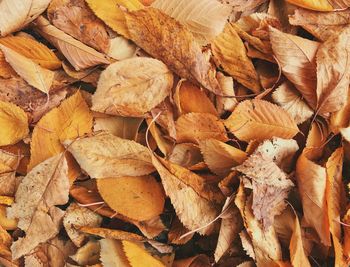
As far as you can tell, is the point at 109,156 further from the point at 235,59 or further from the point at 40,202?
the point at 235,59

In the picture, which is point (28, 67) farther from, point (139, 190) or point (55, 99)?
point (139, 190)

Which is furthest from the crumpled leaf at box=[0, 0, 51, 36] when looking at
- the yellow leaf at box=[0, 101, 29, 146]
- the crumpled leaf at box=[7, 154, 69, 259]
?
the crumpled leaf at box=[7, 154, 69, 259]

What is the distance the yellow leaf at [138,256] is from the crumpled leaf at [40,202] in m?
0.14

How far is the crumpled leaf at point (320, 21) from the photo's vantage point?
0.98 m

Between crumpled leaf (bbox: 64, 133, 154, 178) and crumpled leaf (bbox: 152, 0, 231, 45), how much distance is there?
23cm

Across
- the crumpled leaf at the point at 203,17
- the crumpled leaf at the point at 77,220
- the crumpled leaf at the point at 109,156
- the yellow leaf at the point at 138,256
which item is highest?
the crumpled leaf at the point at 203,17

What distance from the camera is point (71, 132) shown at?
96 cm

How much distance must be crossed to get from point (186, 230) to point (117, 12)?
1.36 ft

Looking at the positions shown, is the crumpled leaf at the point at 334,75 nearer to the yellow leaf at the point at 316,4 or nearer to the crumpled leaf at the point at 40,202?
the yellow leaf at the point at 316,4

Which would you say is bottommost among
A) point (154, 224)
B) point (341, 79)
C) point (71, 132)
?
point (154, 224)

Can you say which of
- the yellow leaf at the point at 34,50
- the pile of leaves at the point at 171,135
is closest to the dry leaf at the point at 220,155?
the pile of leaves at the point at 171,135

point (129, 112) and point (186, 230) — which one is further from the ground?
point (129, 112)

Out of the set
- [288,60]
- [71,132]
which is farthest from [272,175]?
[71,132]

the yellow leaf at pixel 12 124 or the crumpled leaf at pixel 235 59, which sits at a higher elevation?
the crumpled leaf at pixel 235 59
